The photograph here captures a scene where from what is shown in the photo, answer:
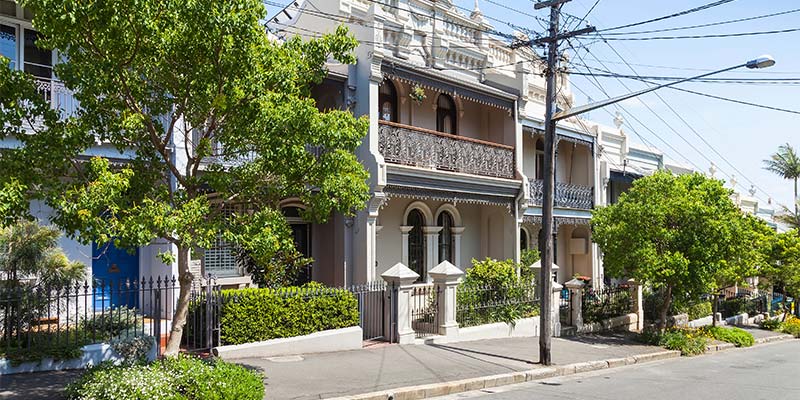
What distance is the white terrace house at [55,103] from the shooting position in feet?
39.4

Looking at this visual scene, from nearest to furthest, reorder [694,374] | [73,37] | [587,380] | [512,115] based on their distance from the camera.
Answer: [73,37] → [587,380] → [694,374] → [512,115]

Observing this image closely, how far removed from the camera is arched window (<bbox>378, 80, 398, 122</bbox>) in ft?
57.6

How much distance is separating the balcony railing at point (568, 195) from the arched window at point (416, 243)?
14.0 feet

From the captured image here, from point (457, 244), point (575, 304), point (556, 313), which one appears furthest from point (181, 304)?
point (575, 304)

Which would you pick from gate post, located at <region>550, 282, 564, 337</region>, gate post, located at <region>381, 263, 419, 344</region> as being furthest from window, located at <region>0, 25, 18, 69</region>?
gate post, located at <region>550, 282, 564, 337</region>

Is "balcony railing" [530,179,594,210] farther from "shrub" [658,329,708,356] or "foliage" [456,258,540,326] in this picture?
"shrub" [658,329,708,356]

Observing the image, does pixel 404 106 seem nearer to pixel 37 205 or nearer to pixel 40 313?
pixel 37 205

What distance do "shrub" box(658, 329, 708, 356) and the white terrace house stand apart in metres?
12.5

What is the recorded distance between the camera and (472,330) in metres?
15.3

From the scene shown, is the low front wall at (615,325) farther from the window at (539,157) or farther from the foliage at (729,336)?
the window at (539,157)

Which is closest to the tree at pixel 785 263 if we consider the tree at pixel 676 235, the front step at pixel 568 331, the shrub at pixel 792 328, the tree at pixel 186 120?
Result: the shrub at pixel 792 328

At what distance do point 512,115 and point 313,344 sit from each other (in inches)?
393

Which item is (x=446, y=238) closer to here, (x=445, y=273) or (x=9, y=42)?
(x=445, y=273)

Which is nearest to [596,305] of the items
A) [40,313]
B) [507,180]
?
[507,180]
